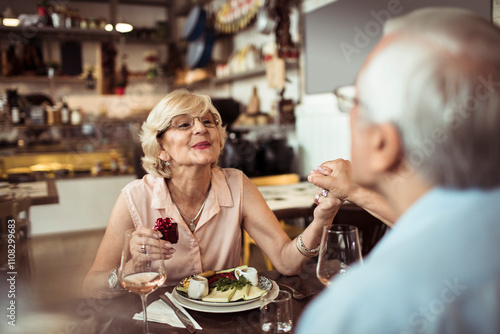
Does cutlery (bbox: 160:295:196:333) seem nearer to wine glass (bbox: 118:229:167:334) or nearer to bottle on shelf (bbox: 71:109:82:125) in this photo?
wine glass (bbox: 118:229:167:334)

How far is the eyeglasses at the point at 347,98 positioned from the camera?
55 centimetres

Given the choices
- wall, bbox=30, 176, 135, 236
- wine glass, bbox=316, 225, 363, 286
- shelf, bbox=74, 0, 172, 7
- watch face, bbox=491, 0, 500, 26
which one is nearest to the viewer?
wine glass, bbox=316, 225, 363, 286

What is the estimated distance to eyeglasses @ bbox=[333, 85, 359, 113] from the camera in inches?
21.5

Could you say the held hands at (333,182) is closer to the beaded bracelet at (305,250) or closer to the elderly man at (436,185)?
the beaded bracelet at (305,250)

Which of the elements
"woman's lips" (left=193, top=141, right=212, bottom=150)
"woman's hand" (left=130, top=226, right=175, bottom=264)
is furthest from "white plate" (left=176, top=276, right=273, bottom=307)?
"woman's lips" (left=193, top=141, right=212, bottom=150)

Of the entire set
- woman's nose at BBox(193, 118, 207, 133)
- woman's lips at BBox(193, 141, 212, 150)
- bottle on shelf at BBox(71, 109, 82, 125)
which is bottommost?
woman's lips at BBox(193, 141, 212, 150)

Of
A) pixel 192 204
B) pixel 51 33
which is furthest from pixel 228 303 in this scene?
pixel 51 33

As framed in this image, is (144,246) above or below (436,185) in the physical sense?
→ below

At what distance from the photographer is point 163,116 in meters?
1.57

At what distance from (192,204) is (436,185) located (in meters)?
1.25

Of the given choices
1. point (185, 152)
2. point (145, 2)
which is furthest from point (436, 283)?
point (145, 2)

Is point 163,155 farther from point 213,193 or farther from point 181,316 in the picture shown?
point 181,316

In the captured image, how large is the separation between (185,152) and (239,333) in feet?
2.44

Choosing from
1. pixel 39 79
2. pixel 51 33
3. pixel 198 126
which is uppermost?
pixel 51 33
